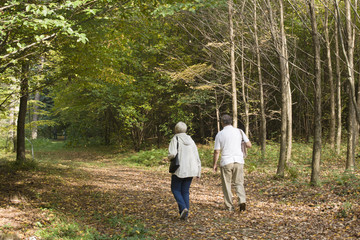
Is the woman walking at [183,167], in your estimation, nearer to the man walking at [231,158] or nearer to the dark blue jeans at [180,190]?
the dark blue jeans at [180,190]

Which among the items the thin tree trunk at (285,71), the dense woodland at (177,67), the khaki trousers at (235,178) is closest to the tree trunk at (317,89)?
the dense woodland at (177,67)

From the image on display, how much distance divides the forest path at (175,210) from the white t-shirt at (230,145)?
3.60 ft

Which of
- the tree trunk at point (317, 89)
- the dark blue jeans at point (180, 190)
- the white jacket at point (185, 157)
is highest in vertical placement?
the tree trunk at point (317, 89)

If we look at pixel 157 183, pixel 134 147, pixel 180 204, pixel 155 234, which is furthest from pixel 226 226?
pixel 134 147

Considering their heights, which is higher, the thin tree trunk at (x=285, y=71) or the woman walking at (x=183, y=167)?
the thin tree trunk at (x=285, y=71)

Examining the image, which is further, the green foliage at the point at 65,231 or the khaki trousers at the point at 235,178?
the khaki trousers at the point at 235,178

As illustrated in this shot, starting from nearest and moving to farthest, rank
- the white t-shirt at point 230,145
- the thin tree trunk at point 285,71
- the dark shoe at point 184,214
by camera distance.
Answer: the dark shoe at point 184,214
the white t-shirt at point 230,145
the thin tree trunk at point 285,71

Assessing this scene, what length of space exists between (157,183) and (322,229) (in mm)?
6500

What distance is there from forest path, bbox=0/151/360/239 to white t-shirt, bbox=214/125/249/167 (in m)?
1.10

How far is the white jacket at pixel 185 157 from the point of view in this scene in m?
5.73

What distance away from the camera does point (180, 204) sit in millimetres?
5738

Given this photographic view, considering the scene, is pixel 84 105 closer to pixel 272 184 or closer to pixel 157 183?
pixel 157 183

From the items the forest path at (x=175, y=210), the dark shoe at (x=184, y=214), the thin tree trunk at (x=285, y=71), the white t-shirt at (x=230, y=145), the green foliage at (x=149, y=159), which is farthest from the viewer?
the green foliage at (x=149, y=159)

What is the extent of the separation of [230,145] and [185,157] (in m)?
1.04
